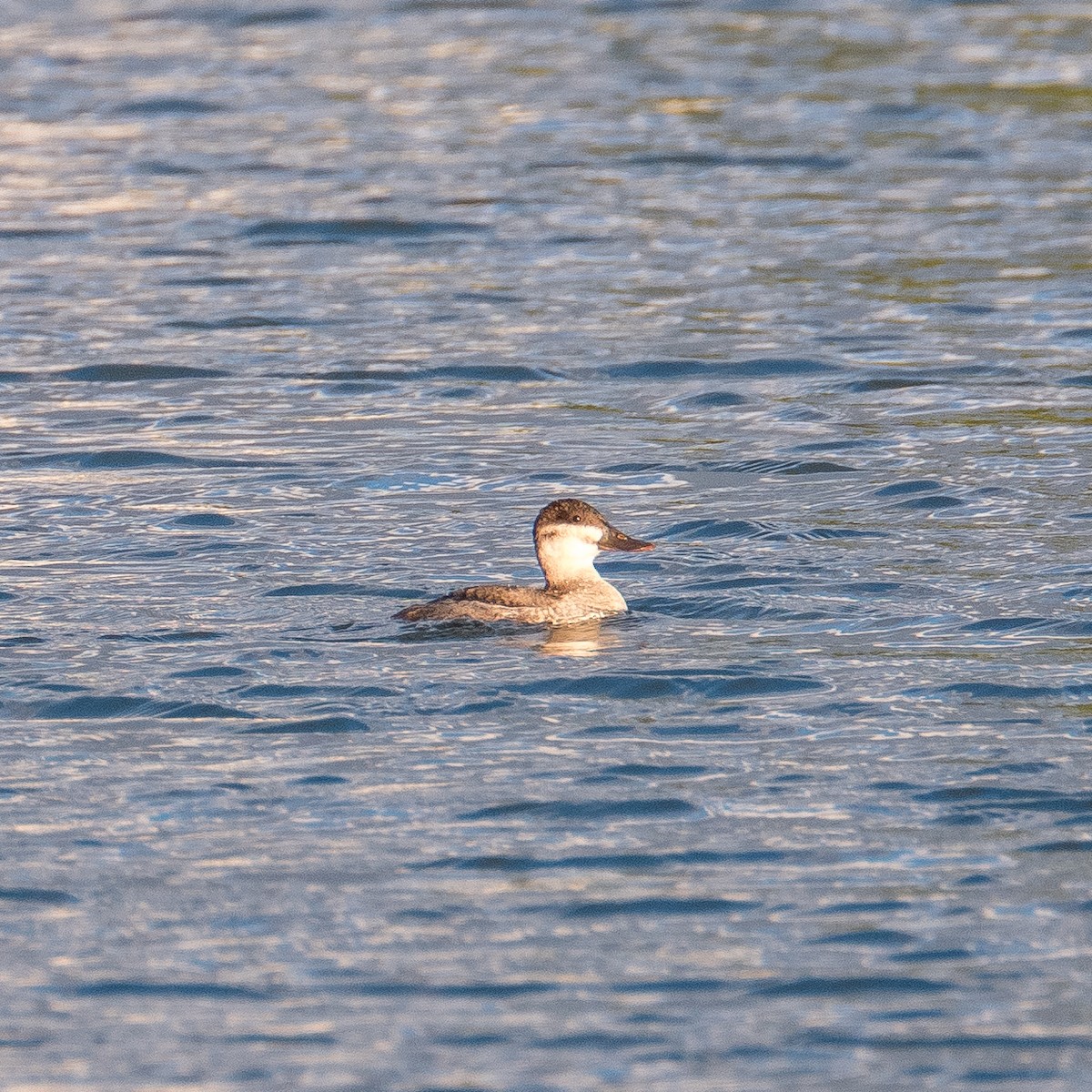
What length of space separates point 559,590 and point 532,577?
94cm

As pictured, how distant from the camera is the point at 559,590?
40.7 feet

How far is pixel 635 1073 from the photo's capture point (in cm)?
743

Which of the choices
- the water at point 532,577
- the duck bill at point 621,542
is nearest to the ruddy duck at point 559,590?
the duck bill at point 621,542

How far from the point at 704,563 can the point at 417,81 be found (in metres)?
17.8

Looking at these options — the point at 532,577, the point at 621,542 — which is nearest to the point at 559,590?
the point at 621,542

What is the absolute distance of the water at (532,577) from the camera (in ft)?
26.1

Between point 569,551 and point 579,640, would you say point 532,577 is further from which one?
point 579,640

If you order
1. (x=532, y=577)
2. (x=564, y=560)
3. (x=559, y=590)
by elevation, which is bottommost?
(x=532, y=577)

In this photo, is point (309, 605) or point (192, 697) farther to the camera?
point (309, 605)

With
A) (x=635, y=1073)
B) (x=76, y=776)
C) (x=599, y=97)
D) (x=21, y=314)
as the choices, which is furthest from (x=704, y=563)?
(x=599, y=97)

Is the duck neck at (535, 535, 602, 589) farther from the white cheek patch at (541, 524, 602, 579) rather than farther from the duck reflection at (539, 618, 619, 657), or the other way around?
the duck reflection at (539, 618, 619, 657)

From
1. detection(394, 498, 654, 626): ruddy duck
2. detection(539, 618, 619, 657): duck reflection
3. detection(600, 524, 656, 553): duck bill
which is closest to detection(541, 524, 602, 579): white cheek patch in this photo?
detection(394, 498, 654, 626): ruddy duck

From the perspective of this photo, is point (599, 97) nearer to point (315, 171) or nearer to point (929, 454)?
point (315, 171)

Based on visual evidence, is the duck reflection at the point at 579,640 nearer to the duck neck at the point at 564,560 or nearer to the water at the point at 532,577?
the water at the point at 532,577
